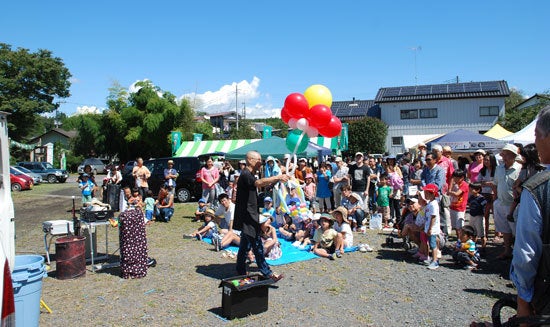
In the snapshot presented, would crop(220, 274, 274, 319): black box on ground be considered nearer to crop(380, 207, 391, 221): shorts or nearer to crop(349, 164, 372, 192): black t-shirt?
crop(349, 164, 372, 192): black t-shirt

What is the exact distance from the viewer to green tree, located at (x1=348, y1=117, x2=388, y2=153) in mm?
33188

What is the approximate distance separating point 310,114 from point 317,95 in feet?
1.53

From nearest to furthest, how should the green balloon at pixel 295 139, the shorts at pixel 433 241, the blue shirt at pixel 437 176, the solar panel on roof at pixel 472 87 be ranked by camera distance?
the shorts at pixel 433 241 → the blue shirt at pixel 437 176 → the green balloon at pixel 295 139 → the solar panel on roof at pixel 472 87

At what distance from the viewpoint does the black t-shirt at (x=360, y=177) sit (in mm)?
11008

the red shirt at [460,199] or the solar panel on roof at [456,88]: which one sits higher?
the solar panel on roof at [456,88]

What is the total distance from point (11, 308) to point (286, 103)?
571 centimetres

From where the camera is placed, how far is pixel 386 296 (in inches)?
218

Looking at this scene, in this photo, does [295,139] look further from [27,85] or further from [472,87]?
[27,85]

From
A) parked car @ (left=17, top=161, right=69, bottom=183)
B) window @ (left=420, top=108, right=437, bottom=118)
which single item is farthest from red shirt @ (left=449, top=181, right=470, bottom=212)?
parked car @ (left=17, top=161, right=69, bottom=183)

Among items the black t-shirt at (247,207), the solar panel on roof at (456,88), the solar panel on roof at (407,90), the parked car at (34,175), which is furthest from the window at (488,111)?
the parked car at (34,175)

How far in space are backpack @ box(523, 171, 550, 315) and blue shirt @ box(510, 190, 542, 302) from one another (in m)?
0.02

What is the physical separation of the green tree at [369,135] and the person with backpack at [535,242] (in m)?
31.8

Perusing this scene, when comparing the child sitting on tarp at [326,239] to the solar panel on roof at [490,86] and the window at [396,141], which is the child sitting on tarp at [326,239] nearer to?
the window at [396,141]

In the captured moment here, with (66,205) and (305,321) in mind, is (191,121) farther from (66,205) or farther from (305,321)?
(305,321)
